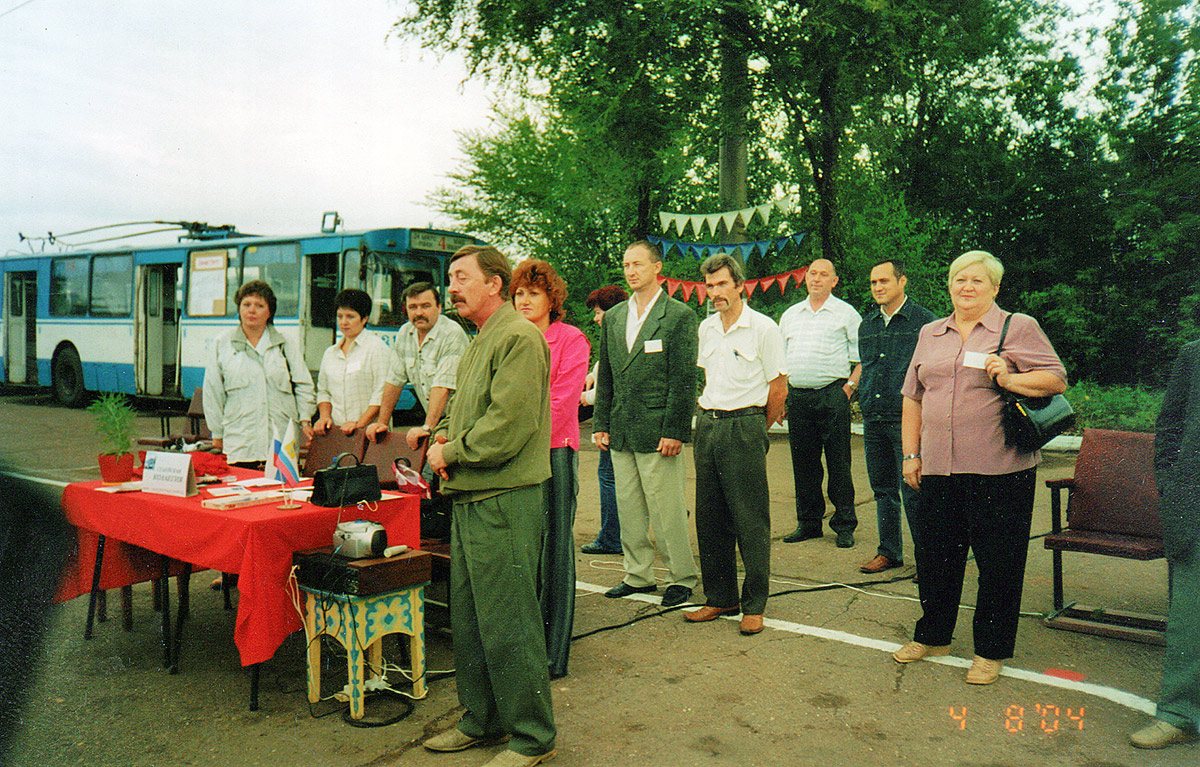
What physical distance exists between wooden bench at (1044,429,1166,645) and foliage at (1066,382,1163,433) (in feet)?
27.8

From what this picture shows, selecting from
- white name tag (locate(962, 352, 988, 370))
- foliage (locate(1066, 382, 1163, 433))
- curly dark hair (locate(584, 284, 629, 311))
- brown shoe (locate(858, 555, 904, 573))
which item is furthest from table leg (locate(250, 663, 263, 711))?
foliage (locate(1066, 382, 1163, 433))

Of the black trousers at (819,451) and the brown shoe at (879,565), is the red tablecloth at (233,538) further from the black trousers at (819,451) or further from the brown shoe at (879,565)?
the black trousers at (819,451)

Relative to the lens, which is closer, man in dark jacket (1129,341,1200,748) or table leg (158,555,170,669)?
man in dark jacket (1129,341,1200,748)

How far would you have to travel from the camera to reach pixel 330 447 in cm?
520

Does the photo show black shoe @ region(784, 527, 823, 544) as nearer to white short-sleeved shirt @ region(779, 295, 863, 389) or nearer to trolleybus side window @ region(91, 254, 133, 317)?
white short-sleeved shirt @ region(779, 295, 863, 389)

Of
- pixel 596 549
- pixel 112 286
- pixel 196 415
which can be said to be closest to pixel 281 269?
pixel 112 286

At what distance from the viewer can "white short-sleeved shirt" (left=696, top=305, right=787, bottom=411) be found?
4.59m

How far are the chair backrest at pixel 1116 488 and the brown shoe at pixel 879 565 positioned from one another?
4.15ft

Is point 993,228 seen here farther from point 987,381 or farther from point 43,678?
point 43,678

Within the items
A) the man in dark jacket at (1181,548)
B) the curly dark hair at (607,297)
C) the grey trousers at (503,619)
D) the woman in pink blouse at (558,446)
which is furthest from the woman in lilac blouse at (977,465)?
the curly dark hair at (607,297)

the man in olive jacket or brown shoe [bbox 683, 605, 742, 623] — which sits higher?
the man in olive jacket

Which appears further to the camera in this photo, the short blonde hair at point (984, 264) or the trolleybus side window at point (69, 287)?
the trolleybus side window at point (69, 287)

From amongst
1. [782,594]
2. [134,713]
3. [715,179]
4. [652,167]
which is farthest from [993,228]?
[134,713]

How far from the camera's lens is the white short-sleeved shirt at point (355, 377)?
17.9 feet
